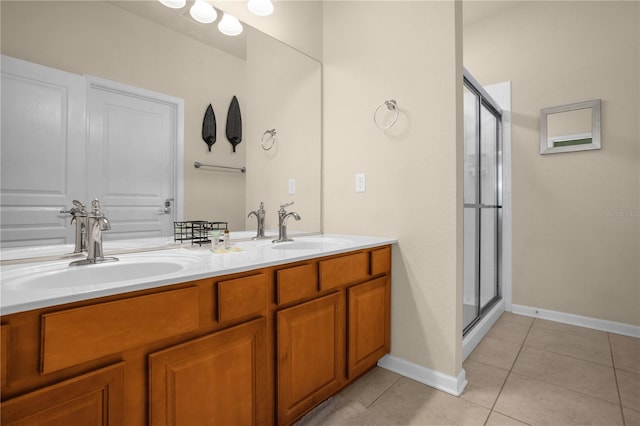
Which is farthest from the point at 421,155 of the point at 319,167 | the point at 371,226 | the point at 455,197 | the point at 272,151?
the point at 272,151

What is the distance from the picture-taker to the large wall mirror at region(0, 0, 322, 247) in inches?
47.8

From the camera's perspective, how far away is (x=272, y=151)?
2.04m

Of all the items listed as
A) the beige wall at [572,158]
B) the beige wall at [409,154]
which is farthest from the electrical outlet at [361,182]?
the beige wall at [572,158]

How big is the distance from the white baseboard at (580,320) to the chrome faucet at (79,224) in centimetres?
329

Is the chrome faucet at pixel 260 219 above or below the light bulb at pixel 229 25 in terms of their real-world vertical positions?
below

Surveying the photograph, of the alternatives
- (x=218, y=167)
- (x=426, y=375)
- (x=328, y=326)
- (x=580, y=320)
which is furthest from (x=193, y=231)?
(x=580, y=320)

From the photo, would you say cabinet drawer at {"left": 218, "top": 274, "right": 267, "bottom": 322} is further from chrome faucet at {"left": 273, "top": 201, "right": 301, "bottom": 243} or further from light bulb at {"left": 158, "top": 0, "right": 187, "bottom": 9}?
light bulb at {"left": 158, "top": 0, "right": 187, "bottom": 9}

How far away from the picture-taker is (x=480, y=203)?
2543 millimetres

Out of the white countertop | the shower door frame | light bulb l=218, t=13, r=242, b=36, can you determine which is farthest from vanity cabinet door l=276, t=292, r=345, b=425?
light bulb l=218, t=13, r=242, b=36

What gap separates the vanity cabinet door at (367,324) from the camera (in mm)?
1632

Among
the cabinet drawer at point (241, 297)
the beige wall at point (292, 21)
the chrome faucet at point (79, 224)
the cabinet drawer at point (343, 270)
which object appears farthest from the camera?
the beige wall at point (292, 21)

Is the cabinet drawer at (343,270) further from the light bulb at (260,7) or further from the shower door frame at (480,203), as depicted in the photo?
the light bulb at (260,7)

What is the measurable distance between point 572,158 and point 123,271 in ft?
10.6

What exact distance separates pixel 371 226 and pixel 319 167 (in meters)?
0.58
